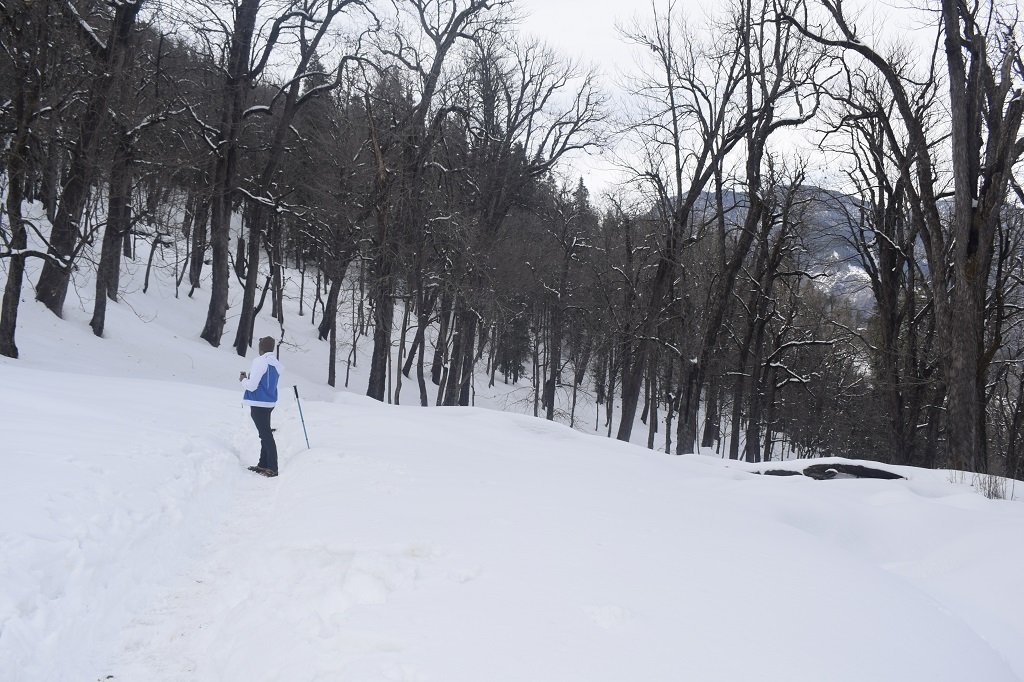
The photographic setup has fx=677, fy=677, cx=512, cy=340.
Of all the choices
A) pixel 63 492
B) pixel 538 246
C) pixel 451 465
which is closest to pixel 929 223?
pixel 451 465

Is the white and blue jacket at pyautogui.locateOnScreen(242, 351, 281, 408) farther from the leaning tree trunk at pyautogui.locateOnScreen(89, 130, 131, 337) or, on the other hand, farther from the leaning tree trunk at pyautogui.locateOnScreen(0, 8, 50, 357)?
the leaning tree trunk at pyautogui.locateOnScreen(89, 130, 131, 337)

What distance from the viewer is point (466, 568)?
505cm

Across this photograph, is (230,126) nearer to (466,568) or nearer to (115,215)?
(115,215)

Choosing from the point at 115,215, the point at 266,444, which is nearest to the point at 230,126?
the point at 115,215

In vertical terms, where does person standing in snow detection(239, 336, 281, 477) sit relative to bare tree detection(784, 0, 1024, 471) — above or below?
below

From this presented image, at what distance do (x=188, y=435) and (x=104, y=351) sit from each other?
11.9 metres

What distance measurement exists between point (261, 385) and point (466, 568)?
6057mm

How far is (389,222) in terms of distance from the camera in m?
21.6

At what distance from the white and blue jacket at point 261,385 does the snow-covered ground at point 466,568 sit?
914 mm

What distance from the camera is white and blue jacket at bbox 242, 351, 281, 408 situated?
9922 millimetres

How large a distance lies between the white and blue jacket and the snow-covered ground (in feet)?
3.00

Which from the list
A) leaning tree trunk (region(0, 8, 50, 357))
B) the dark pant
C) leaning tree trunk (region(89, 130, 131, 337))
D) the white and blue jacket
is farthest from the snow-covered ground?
leaning tree trunk (region(89, 130, 131, 337))

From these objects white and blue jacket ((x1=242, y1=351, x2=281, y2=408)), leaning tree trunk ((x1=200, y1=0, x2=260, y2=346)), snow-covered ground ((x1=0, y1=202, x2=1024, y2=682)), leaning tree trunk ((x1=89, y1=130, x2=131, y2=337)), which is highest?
leaning tree trunk ((x1=200, y1=0, x2=260, y2=346))

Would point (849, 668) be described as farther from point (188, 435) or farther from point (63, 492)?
point (188, 435)
